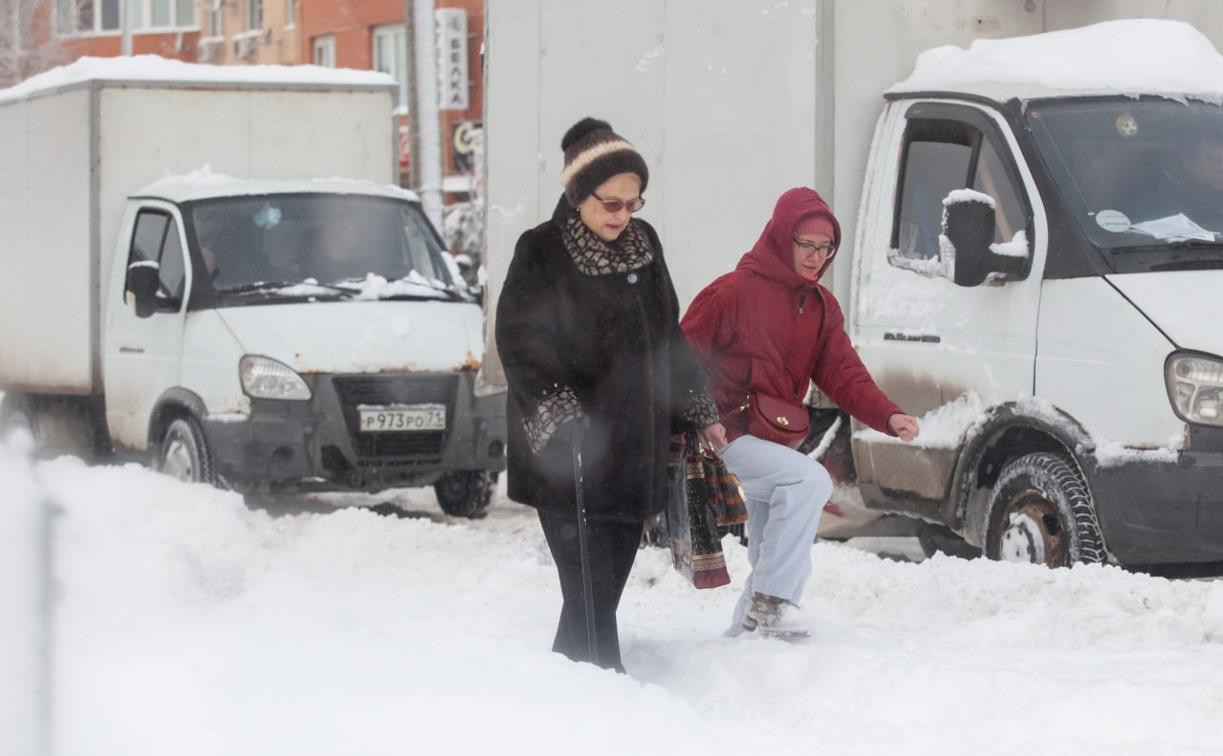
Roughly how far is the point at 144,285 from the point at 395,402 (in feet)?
5.60

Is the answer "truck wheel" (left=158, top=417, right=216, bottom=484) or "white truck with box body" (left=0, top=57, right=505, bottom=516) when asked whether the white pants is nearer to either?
"white truck with box body" (left=0, top=57, right=505, bottom=516)

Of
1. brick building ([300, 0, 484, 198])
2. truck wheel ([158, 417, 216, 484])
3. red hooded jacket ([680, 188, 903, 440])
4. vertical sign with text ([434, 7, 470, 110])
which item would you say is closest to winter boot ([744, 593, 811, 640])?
red hooded jacket ([680, 188, 903, 440])

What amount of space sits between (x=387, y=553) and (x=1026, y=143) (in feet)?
11.7

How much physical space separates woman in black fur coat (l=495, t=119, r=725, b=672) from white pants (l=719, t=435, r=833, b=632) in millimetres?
630

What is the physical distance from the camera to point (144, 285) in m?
11.4

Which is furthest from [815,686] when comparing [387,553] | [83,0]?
[83,0]

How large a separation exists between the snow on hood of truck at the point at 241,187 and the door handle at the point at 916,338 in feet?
15.3

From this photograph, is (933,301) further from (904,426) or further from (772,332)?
(904,426)

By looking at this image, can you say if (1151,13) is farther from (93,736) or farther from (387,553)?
(93,736)

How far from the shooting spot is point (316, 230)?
11.7m

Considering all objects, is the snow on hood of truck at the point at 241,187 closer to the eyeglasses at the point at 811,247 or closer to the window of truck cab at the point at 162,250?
the window of truck cab at the point at 162,250

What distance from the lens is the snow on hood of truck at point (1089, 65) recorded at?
8156mm

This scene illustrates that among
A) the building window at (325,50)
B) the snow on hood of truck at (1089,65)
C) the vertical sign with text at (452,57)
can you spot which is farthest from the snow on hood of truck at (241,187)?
the building window at (325,50)

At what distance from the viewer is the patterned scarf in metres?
5.66
